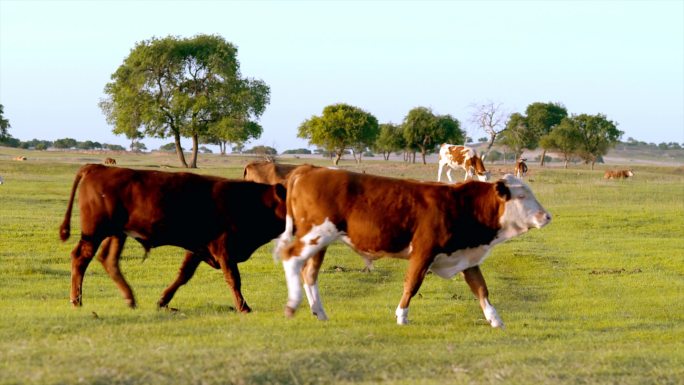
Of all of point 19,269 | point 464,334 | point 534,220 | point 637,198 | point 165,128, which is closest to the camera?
point 464,334

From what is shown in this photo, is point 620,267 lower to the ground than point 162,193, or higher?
lower

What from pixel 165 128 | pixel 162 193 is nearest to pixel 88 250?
pixel 162 193

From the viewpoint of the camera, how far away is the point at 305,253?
1234 centimetres

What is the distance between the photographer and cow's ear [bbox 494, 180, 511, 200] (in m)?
12.8

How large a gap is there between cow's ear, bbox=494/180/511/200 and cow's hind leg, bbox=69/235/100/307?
203 inches

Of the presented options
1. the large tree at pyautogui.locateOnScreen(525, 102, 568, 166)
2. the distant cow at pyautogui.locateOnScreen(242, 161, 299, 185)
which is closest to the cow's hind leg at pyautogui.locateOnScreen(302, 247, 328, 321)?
the distant cow at pyautogui.locateOnScreen(242, 161, 299, 185)

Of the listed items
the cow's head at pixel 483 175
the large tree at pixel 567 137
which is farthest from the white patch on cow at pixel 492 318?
the large tree at pixel 567 137

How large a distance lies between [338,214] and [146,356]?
13.1 ft

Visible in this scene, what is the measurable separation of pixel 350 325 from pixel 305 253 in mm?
1080

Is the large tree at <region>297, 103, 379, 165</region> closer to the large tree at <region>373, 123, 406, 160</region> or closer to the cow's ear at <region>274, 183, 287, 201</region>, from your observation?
the large tree at <region>373, 123, 406, 160</region>

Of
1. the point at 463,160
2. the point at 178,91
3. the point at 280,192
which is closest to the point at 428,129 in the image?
the point at 178,91

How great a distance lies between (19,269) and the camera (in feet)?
62.3

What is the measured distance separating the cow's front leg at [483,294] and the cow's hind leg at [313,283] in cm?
192

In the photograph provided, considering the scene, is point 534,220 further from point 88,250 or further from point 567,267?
point 567,267
